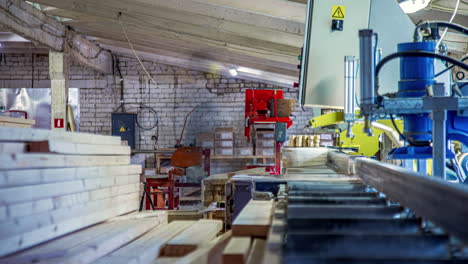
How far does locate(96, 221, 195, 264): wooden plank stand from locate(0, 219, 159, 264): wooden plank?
4cm

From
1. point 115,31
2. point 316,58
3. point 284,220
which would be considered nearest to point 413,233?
point 284,220

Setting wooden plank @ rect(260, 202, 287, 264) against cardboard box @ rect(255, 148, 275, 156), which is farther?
cardboard box @ rect(255, 148, 275, 156)

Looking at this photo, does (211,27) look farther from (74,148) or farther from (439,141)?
(439,141)

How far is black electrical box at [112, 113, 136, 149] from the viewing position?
1196 cm

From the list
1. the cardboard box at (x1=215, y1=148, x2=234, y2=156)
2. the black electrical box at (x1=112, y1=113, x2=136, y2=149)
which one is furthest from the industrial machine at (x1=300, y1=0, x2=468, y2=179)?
the black electrical box at (x1=112, y1=113, x2=136, y2=149)

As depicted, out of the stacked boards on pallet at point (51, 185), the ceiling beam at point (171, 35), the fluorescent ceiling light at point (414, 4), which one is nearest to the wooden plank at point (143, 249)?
the stacked boards on pallet at point (51, 185)

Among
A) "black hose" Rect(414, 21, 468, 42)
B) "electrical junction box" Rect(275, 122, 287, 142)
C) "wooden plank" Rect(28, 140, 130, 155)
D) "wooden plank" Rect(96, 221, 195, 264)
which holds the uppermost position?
"black hose" Rect(414, 21, 468, 42)

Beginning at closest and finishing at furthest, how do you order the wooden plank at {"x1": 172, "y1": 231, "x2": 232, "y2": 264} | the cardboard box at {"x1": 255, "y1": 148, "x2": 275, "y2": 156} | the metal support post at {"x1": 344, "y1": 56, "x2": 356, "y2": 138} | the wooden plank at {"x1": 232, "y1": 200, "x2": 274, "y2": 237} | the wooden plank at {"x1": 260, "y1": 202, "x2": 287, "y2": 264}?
the wooden plank at {"x1": 260, "y1": 202, "x2": 287, "y2": 264}, the wooden plank at {"x1": 232, "y1": 200, "x2": 274, "y2": 237}, the wooden plank at {"x1": 172, "y1": 231, "x2": 232, "y2": 264}, the metal support post at {"x1": 344, "y1": 56, "x2": 356, "y2": 138}, the cardboard box at {"x1": 255, "y1": 148, "x2": 275, "y2": 156}

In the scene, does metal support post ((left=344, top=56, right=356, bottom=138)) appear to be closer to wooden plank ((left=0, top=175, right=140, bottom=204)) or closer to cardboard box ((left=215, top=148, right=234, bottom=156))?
wooden plank ((left=0, top=175, right=140, bottom=204))

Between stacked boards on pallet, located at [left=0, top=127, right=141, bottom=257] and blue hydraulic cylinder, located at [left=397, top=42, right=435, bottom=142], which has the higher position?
blue hydraulic cylinder, located at [left=397, top=42, right=435, bottom=142]

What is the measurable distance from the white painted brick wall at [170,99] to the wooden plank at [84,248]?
904 centimetres

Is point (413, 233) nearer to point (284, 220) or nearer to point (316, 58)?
point (284, 220)

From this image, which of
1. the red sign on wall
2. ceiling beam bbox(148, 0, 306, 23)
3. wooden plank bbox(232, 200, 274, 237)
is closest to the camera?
wooden plank bbox(232, 200, 274, 237)

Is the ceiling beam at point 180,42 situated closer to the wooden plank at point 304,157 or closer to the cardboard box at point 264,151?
the cardboard box at point 264,151
